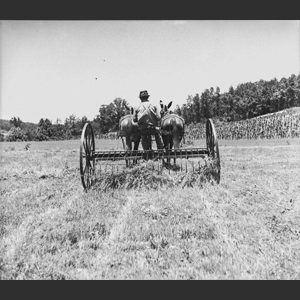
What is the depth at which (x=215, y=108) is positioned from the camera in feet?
294

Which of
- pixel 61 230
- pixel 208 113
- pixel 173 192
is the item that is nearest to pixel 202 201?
pixel 173 192

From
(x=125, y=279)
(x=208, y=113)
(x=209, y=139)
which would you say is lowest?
(x=125, y=279)

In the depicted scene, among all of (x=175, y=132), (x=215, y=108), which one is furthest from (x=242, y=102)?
(x=175, y=132)

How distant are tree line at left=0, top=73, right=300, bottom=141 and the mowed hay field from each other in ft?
195

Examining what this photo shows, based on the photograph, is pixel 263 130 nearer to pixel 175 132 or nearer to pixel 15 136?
pixel 175 132

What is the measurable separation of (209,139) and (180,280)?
242 inches

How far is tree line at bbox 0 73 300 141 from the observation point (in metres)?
68.1

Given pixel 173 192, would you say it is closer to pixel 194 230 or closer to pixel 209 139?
pixel 194 230

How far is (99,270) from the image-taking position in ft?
9.71

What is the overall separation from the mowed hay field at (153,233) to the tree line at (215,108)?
195 ft

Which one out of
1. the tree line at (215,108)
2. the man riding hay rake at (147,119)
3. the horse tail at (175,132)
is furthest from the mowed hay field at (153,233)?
the tree line at (215,108)

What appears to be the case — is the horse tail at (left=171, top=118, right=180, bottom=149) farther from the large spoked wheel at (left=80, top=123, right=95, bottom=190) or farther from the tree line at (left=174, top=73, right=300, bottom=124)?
the tree line at (left=174, top=73, right=300, bottom=124)

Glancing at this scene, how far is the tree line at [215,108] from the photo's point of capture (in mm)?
68125

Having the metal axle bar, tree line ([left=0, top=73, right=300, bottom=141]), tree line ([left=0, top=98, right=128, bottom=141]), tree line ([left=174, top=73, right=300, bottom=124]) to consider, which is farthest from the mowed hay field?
tree line ([left=174, top=73, right=300, bottom=124])
